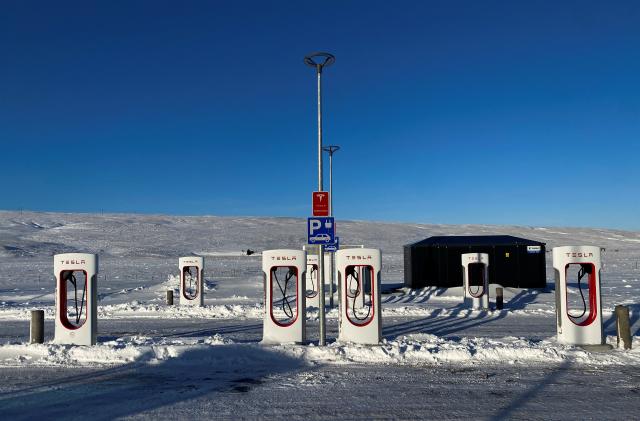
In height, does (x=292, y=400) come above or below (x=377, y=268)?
below

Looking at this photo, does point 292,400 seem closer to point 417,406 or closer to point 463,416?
point 417,406

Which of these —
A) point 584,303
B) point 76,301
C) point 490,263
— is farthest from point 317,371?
point 490,263

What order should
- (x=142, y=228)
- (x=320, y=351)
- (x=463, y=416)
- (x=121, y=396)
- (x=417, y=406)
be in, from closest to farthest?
(x=463, y=416) < (x=417, y=406) < (x=121, y=396) < (x=320, y=351) < (x=142, y=228)

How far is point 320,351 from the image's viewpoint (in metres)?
9.36

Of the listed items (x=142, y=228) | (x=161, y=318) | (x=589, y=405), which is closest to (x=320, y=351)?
(x=589, y=405)

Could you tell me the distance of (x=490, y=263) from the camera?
23.7m

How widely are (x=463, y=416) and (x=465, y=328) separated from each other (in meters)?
7.01

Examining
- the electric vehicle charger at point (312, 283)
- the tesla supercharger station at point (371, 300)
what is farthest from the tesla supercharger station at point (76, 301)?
the electric vehicle charger at point (312, 283)

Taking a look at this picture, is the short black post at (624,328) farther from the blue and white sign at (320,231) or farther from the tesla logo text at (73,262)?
the tesla logo text at (73,262)

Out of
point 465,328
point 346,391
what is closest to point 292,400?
point 346,391

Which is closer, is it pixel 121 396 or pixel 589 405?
pixel 589 405

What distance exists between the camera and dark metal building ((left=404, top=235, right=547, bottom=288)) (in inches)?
923

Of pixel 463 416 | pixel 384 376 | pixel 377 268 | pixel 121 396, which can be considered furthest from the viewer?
pixel 377 268

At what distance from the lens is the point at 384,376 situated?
8109 mm
